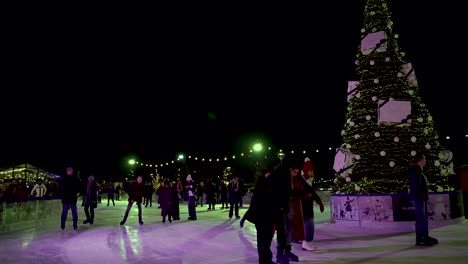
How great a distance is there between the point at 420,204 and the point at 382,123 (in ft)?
19.7

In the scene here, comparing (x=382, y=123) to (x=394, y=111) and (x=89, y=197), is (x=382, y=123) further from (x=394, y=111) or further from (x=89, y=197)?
(x=89, y=197)

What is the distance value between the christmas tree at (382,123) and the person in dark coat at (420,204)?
5218mm

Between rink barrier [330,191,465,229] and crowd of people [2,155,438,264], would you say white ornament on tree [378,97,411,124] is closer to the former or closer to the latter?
rink barrier [330,191,465,229]

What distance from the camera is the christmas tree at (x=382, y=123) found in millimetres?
12984

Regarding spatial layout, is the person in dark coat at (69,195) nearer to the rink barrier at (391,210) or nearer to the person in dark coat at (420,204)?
the rink barrier at (391,210)

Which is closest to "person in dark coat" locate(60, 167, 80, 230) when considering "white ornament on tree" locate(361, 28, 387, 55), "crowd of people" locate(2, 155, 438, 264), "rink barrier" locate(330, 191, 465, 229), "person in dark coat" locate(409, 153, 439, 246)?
"crowd of people" locate(2, 155, 438, 264)

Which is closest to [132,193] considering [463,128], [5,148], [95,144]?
[463,128]

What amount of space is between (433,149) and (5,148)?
172ft

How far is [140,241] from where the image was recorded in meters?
8.88

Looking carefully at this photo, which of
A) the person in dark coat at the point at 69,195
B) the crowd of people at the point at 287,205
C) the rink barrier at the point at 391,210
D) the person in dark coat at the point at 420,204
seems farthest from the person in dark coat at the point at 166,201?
the person in dark coat at the point at 420,204

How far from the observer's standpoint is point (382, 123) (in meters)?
13.4

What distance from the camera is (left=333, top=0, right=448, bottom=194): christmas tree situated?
511 inches

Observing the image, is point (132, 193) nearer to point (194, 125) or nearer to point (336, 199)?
point (336, 199)

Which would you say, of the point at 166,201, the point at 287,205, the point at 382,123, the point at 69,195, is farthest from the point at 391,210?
the point at 69,195
